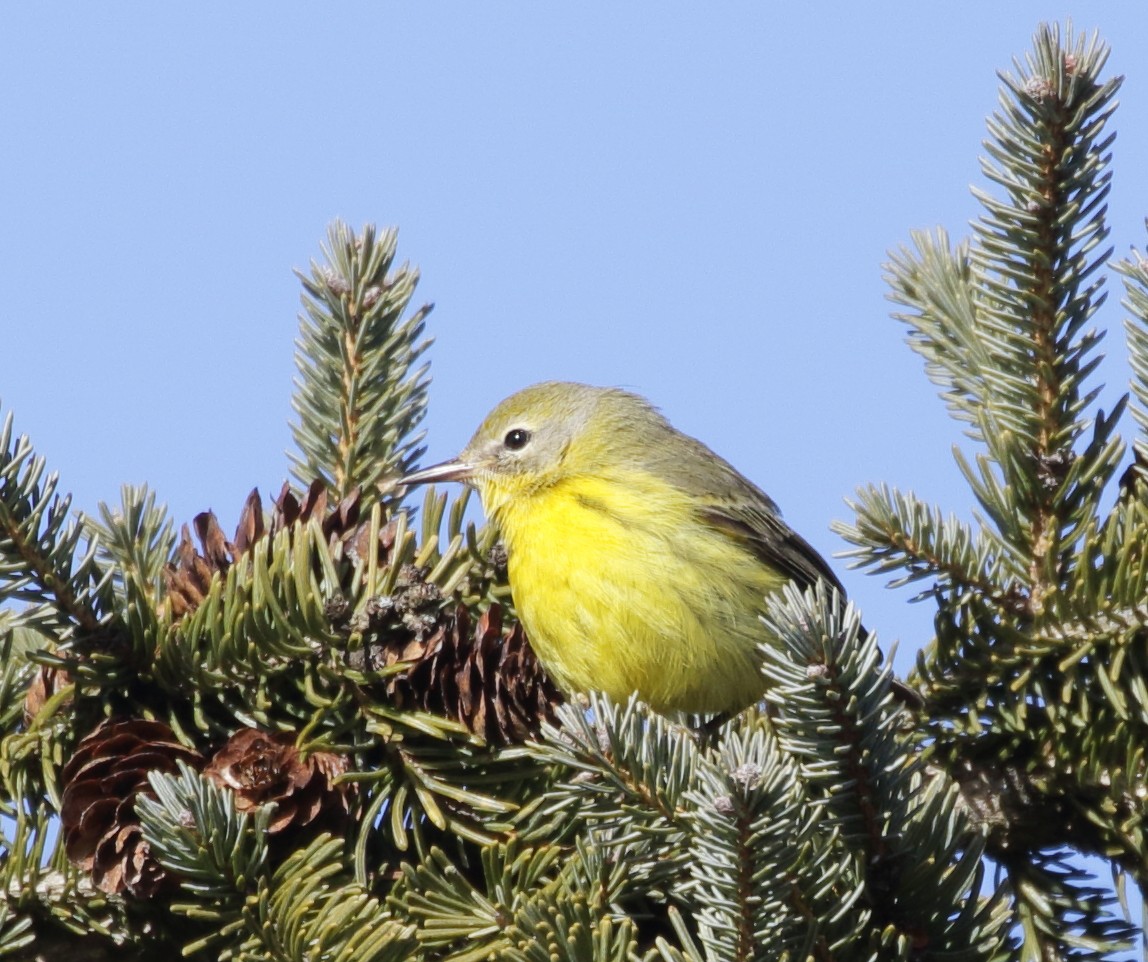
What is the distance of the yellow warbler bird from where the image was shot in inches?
157

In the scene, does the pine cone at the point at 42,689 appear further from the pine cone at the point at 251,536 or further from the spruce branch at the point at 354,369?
the spruce branch at the point at 354,369

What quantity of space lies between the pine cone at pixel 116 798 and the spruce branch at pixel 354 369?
1.27 meters

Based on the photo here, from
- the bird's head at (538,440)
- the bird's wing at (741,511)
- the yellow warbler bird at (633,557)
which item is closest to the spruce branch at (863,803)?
the yellow warbler bird at (633,557)

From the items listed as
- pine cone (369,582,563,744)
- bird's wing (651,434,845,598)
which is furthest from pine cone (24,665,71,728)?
bird's wing (651,434,845,598)

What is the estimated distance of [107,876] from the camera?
259cm

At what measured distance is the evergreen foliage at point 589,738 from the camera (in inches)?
88.9

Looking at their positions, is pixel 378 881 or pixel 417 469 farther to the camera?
pixel 417 469

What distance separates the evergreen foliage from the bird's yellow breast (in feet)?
1.98

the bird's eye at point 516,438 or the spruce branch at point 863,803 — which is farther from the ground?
the bird's eye at point 516,438

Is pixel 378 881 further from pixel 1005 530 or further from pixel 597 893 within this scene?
pixel 1005 530

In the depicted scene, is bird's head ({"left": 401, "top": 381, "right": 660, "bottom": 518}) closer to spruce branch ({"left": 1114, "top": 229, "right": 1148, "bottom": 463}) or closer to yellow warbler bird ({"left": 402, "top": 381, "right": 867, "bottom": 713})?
yellow warbler bird ({"left": 402, "top": 381, "right": 867, "bottom": 713})

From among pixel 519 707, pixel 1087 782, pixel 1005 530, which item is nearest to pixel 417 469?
pixel 519 707

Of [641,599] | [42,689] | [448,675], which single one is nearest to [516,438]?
[641,599]

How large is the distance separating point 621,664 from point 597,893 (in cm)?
→ 157
